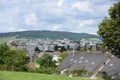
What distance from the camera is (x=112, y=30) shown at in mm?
27375

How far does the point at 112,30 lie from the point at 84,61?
45.6 meters

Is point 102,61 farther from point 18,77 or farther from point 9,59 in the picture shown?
point 18,77

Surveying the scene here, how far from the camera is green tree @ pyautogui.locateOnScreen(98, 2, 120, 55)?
27.3 m

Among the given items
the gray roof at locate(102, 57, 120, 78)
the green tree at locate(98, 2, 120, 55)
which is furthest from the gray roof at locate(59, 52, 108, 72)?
the green tree at locate(98, 2, 120, 55)

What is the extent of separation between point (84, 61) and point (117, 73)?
14.5 metres

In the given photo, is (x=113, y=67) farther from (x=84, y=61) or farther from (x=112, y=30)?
(x=112, y=30)

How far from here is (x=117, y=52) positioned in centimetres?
2838

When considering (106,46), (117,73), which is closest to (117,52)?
(106,46)

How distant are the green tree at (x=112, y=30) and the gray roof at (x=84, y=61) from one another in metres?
38.0

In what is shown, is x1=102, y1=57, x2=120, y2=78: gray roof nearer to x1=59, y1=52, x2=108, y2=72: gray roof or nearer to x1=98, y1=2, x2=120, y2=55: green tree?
x1=59, y1=52, x2=108, y2=72: gray roof

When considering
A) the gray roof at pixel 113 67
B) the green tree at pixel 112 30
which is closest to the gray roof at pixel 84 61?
the gray roof at pixel 113 67

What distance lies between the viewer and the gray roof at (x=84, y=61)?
68.7 metres

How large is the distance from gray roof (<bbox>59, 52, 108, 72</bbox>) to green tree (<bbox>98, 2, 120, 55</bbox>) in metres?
38.0

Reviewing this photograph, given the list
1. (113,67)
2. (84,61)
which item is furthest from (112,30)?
(84,61)
